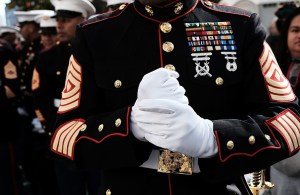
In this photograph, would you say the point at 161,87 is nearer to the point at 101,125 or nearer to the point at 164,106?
the point at 164,106

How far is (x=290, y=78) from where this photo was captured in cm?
356

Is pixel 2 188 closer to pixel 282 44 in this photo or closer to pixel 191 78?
pixel 282 44

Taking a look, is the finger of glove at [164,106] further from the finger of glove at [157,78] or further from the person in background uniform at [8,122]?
the person in background uniform at [8,122]

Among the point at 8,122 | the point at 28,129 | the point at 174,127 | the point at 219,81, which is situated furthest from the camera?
the point at 28,129

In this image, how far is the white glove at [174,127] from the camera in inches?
59.1

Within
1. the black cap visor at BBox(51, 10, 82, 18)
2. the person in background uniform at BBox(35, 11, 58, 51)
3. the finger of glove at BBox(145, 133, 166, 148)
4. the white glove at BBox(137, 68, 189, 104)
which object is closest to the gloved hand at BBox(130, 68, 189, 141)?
the white glove at BBox(137, 68, 189, 104)

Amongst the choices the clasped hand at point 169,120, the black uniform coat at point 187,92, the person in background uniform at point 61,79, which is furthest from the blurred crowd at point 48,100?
the clasped hand at point 169,120

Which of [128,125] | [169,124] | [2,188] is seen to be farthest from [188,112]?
[2,188]

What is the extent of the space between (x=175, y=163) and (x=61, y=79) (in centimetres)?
286

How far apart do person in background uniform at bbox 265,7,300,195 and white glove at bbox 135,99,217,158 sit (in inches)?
53.5

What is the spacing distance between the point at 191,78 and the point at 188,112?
0.24m

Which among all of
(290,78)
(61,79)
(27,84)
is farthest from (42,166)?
(290,78)

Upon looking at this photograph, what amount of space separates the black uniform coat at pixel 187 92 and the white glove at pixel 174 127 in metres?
0.09

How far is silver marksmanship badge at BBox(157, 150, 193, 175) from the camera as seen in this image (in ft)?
5.49
